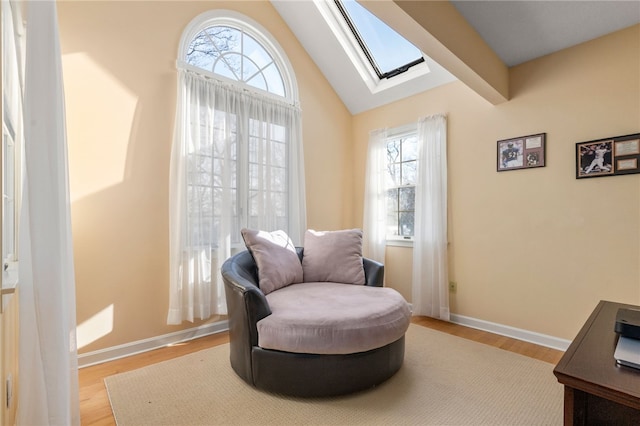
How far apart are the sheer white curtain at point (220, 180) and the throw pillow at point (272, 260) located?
1.77 feet

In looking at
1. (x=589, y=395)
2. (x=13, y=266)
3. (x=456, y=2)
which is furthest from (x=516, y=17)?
(x=13, y=266)

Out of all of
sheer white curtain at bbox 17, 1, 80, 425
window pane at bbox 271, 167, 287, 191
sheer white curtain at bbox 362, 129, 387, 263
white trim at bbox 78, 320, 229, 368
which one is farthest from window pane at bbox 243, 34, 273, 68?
white trim at bbox 78, 320, 229, 368

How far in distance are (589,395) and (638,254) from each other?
1.85 m

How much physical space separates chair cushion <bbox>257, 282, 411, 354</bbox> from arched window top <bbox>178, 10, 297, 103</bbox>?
224cm

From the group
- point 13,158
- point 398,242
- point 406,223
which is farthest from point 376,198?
point 13,158

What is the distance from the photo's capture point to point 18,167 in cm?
158

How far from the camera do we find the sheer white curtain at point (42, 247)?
3.51 ft

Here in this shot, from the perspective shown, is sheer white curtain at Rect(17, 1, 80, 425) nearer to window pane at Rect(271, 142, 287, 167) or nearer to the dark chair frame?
the dark chair frame

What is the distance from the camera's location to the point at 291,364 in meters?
1.78

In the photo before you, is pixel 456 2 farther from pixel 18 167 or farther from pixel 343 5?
pixel 18 167

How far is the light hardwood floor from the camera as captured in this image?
174 centimetres

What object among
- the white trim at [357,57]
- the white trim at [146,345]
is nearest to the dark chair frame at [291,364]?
the white trim at [146,345]

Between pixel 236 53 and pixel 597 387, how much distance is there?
3498mm

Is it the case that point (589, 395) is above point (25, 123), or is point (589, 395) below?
below
